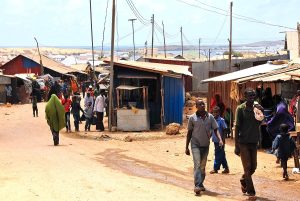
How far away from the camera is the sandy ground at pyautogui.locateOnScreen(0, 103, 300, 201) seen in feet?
28.4

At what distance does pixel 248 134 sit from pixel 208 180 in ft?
7.76

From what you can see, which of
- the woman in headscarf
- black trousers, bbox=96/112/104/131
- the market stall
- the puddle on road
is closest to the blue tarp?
the market stall

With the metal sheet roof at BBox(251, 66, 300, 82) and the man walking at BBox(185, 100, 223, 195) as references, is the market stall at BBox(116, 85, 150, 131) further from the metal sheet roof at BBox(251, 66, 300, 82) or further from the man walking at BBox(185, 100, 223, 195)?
the man walking at BBox(185, 100, 223, 195)

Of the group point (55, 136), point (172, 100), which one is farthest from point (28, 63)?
point (55, 136)

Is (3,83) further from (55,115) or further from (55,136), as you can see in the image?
(55,115)

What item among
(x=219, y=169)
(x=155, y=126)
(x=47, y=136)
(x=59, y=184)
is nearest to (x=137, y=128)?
(x=155, y=126)

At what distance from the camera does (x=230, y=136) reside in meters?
17.4

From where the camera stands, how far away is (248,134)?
829 centimetres

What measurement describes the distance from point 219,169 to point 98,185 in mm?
3196

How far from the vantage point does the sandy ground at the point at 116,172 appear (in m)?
8.66

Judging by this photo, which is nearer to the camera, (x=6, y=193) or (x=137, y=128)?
(x=6, y=193)

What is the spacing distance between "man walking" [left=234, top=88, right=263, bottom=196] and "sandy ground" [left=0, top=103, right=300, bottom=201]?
574 millimetres

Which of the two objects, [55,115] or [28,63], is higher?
[28,63]

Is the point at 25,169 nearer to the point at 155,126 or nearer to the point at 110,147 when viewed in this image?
the point at 110,147
